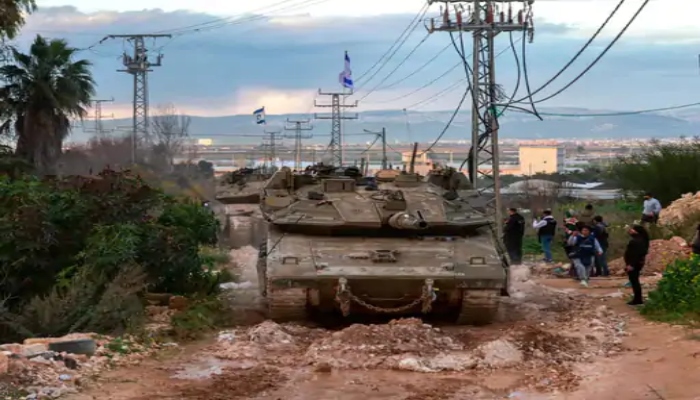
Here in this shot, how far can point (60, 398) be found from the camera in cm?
745

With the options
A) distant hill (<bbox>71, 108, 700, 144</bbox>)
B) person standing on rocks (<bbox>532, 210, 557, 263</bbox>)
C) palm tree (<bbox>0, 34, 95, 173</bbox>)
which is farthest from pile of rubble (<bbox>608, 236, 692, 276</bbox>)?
distant hill (<bbox>71, 108, 700, 144</bbox>)

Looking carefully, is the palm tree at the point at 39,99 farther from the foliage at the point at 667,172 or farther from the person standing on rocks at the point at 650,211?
the foliage at the point at 667,172

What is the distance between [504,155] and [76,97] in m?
82.2

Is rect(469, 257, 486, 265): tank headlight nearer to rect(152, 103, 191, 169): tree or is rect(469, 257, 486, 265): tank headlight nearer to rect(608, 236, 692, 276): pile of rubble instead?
rect(608, 236, 692, 276): pile of rubble

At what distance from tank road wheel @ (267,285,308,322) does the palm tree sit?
555 inches

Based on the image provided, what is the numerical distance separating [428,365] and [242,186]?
373 inches

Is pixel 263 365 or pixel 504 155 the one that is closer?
pixel 263 365

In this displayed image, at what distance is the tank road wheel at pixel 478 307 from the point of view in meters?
11.0

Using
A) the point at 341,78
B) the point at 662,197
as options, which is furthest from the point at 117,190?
the point at 341,78

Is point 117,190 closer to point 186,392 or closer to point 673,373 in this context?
point 186,392

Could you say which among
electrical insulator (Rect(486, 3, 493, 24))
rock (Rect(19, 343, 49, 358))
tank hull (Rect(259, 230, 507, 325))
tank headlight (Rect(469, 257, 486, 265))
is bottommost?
rock (Rect(19, 343, 49, 358))

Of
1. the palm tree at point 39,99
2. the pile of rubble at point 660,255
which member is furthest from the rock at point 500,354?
the palm tree at point 39,99

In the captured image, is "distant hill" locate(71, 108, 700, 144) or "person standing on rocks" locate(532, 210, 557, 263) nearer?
"person standing on rocks" locate(532, 210, 557, 263)

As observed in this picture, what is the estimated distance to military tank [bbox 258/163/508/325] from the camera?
10836 mm
